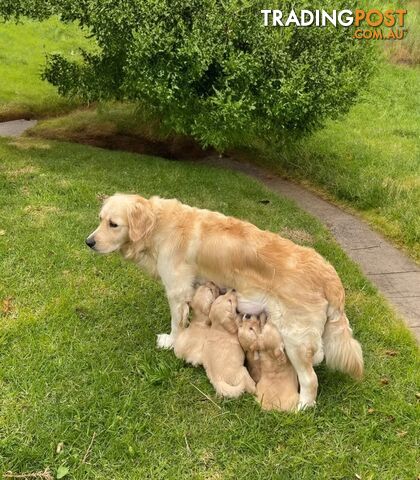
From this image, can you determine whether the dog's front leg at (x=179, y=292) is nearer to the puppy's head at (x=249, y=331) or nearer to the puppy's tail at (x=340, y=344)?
the puppy's head at (x=249, y=331)

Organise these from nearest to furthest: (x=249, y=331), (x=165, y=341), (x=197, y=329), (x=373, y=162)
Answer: (x=249, y=331)
(x=197, y=329)
(x=165, y=341)
(x=373, y=162)

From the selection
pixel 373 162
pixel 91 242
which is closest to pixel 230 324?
pixel 91 242

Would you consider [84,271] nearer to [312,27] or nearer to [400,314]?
[400,314]

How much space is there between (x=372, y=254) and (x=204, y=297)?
340 cm

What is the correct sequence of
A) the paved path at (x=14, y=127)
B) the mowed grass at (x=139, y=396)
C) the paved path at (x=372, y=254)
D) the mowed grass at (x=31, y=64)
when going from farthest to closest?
the mowed grass at (x=31, y=64) < the paved path at (x=14, y=127) < the paved path at (x=372, y=254) < the mowed grass at (x=139, y=396)

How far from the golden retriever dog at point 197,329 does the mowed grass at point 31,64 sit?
7.92 metres

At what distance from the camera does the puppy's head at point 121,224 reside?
161 inches

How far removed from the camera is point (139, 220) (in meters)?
4.11

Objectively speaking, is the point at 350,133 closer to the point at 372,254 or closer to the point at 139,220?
the point at 372,254

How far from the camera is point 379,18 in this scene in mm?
9742

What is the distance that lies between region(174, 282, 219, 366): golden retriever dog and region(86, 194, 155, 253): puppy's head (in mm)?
692

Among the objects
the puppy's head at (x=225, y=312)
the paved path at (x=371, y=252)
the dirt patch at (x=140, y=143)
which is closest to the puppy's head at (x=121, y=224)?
the puppy's head at (x=225, y=312)

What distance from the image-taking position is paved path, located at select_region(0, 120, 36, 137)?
11.1m

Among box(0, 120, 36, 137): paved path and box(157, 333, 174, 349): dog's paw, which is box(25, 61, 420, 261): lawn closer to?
box(0, 120, 36, 137): paved path
